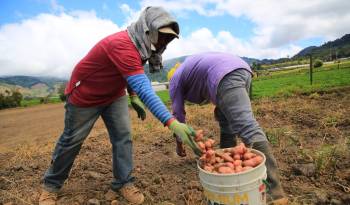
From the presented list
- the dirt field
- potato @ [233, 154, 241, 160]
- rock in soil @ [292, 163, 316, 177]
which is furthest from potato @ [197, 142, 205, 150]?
rock in soil @ [292, 163, 316, 177]

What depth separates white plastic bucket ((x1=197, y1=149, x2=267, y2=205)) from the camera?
2.16 m

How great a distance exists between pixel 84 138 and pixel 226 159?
57.0 inches

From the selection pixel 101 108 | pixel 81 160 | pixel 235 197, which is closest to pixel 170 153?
pixel 81 160

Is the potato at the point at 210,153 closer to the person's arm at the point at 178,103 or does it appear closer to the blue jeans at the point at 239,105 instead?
the blue jeans at the point at 239,105

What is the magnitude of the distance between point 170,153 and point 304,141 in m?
1.82

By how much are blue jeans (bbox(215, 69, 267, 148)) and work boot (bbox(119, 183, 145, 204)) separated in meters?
1.10

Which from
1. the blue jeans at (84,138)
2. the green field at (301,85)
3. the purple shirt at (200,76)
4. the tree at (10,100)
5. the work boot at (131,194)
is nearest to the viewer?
the purple shirt at (200,76)

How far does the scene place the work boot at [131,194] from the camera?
10.7 ft

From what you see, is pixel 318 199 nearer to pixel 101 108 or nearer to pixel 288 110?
pixel 101 108

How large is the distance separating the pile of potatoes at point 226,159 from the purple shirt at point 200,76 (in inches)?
24.1

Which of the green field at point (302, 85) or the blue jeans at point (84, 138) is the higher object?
the blue jeans at point (84, 138)

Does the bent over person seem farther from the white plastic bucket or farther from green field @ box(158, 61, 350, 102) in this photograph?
green field @ box(158, 61, 350, 102)

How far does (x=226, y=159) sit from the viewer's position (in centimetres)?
236

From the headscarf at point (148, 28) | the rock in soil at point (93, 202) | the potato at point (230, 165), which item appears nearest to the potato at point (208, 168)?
the potato at point (230, 165)
